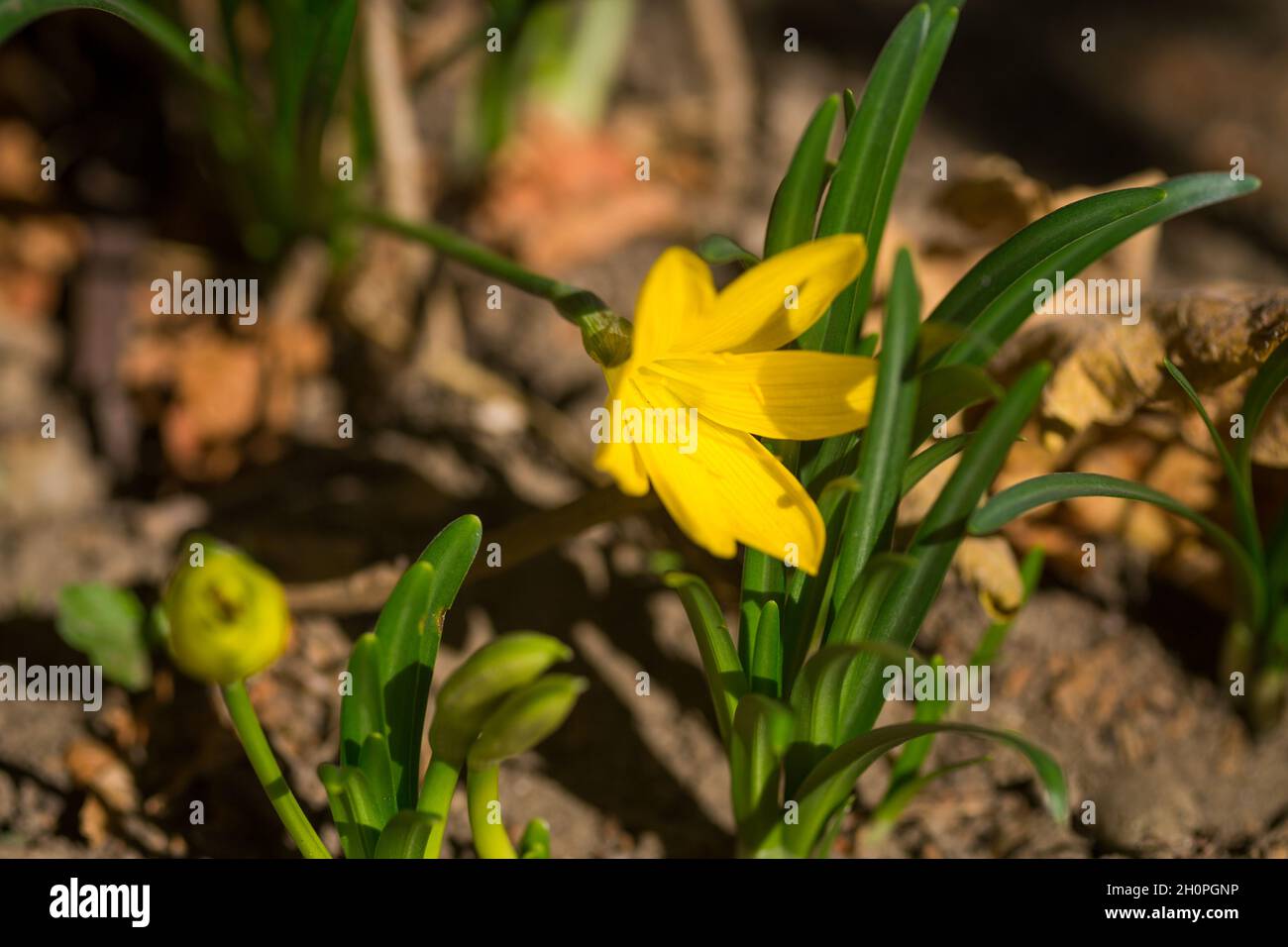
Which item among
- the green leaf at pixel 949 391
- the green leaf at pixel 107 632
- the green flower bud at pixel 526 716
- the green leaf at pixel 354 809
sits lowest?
the green leaf at pixel 354 809

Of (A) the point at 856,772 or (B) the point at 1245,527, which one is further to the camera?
(B) the point at 1245,527

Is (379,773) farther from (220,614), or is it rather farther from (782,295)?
(782,295)

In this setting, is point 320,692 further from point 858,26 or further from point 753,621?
point 858,26

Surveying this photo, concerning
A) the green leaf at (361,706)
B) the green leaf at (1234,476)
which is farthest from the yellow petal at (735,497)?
the green leaf at (1234,476)

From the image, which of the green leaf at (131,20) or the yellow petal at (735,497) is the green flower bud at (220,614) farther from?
the green leaf at (131,20)

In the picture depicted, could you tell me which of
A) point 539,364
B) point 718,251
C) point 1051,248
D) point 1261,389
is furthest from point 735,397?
point 539,364

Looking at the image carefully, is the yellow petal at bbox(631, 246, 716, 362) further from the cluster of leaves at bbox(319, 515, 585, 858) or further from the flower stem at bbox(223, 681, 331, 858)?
the flower stem at bbox(223, 681, 331, 858)

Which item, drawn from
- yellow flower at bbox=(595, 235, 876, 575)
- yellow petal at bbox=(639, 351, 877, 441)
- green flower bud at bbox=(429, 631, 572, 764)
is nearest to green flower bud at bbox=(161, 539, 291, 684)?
green flower bud at bbox=(429, 631, 572, 764)
